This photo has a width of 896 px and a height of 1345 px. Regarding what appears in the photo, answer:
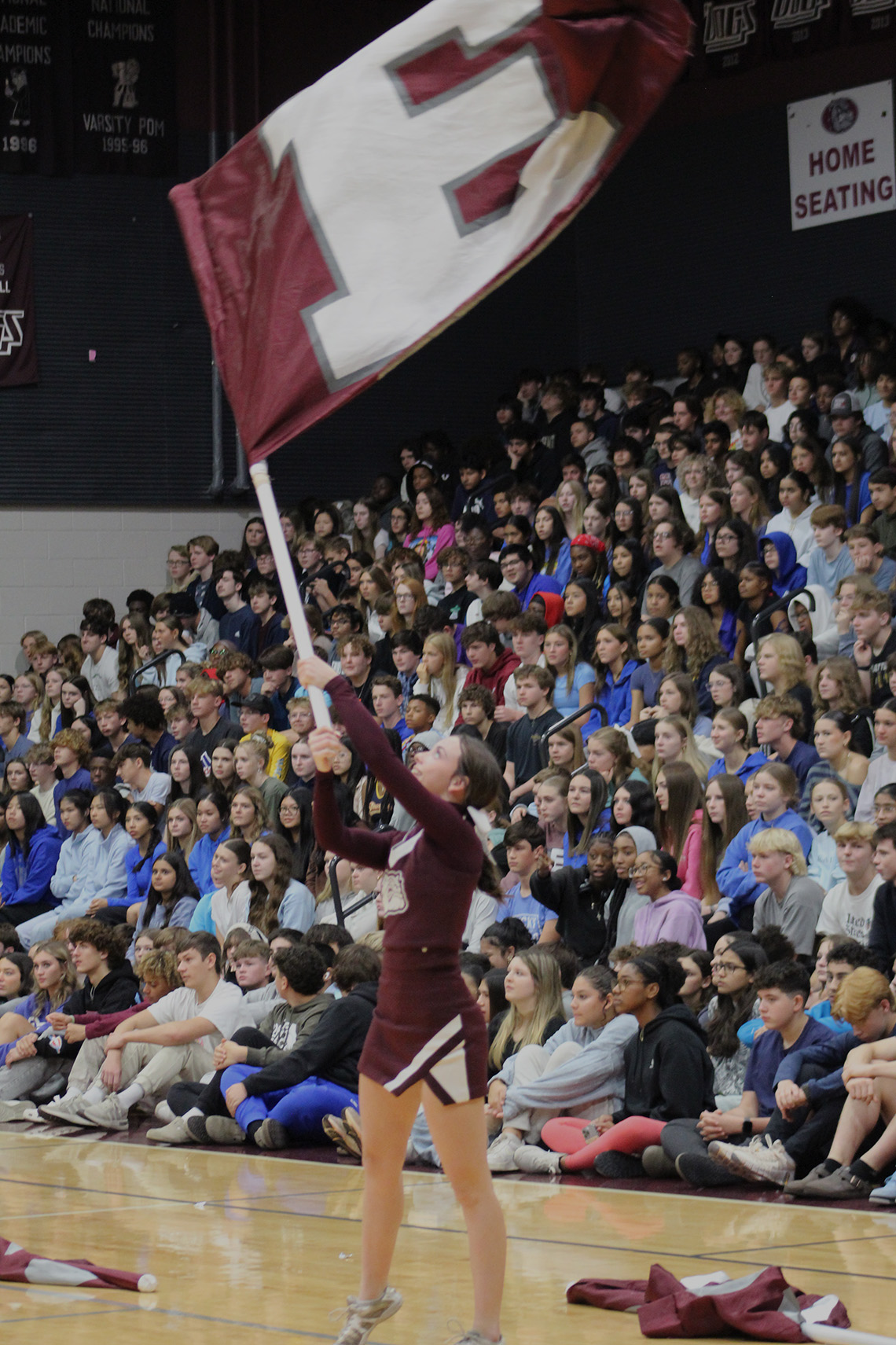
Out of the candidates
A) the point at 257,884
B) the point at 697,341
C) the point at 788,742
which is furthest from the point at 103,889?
the point at 697,341

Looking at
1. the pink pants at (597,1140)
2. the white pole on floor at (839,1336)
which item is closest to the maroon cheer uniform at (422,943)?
the white pole on floor at (839,1336)

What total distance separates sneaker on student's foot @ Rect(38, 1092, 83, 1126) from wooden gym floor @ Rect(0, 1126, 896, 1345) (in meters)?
1.26

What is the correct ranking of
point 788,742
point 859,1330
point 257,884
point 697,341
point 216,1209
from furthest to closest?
point 697,341
point 257,884
point 788,742
point 216,1209
point 859,1330

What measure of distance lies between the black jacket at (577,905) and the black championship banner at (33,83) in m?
9.87

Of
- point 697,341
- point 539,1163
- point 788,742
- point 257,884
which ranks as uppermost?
point 697,341

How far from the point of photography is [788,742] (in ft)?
28.5

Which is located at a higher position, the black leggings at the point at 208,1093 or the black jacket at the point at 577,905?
the black jacket at the point at 577,905

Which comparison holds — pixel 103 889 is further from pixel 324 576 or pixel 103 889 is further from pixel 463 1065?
pixel 463 1065

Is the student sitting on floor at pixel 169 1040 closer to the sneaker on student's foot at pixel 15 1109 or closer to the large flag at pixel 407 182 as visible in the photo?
the sneaker on student's foot at pixel 15 1109

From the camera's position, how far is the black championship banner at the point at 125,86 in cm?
1608

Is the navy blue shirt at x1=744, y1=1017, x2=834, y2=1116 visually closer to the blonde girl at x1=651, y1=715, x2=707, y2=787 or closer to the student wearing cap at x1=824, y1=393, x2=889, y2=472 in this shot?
the blonde girl at x1=651, y1=715, x2=707, y2=787

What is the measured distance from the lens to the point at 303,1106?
8125 millimetres

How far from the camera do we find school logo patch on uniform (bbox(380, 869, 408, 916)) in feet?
14.4

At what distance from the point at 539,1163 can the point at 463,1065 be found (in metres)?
3.24
